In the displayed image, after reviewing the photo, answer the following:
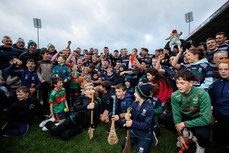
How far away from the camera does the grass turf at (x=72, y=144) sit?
2645 mm

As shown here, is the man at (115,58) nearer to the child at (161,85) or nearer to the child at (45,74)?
the child at (45,74)

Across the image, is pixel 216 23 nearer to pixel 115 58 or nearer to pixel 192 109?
pixel 115 58

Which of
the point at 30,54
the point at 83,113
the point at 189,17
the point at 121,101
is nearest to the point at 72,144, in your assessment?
the point at 83,113

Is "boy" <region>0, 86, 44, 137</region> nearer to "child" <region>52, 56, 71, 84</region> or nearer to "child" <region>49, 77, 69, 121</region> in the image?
"child" <region>49, 77, 69, 121</region>

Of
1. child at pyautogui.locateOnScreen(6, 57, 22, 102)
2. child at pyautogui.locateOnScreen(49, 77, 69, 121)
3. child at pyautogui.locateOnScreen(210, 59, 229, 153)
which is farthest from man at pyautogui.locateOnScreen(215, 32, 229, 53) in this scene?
child at pyautogui.locateOnScreen(6, 57, 22, 102)

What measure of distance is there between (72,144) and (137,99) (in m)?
2.09

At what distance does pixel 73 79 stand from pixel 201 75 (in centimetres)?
484

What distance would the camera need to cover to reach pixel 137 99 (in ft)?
8.75

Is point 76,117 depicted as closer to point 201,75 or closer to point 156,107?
point 156,107

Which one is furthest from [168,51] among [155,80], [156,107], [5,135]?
[5,135]

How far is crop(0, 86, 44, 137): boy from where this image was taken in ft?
10.2

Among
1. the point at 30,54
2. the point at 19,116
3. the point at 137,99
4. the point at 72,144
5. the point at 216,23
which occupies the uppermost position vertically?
the point at 216,23

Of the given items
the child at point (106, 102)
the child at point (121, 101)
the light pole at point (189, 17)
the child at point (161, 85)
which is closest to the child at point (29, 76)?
the child at point (106, 102)

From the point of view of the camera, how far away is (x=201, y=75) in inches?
114
